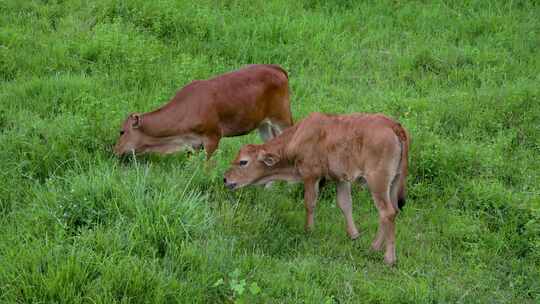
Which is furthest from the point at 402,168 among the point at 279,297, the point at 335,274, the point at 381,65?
the point at 381,65

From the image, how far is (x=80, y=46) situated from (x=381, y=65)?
414 centimetres

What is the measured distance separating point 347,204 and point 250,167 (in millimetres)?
1034

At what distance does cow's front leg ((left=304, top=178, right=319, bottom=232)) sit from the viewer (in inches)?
319

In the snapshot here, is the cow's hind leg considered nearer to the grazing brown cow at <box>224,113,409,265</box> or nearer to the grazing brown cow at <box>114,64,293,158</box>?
the grazing brown cow at <box>224,113,409,265</box>

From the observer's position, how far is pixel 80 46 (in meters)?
11.1

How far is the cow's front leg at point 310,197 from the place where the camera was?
319 inches

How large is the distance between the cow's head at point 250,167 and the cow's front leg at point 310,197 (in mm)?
437

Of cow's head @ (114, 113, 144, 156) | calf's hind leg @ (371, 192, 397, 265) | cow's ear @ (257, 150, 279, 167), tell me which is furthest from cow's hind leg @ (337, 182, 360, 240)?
cow's head @ (114, 113, 144, 156)

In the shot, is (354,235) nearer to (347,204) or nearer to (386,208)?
(347,204)

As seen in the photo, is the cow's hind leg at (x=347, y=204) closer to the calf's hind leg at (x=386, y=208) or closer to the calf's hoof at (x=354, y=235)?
the calf's hoof at (x=354, y=235)

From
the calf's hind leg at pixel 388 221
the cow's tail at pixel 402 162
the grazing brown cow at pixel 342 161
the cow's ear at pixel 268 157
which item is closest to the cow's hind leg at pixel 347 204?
the grazing brown cow at pixel 342 161

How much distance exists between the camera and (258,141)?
10.3m

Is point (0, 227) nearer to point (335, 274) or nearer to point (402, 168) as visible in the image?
point (335, 274)

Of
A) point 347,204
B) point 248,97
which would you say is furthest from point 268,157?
point 248,97
